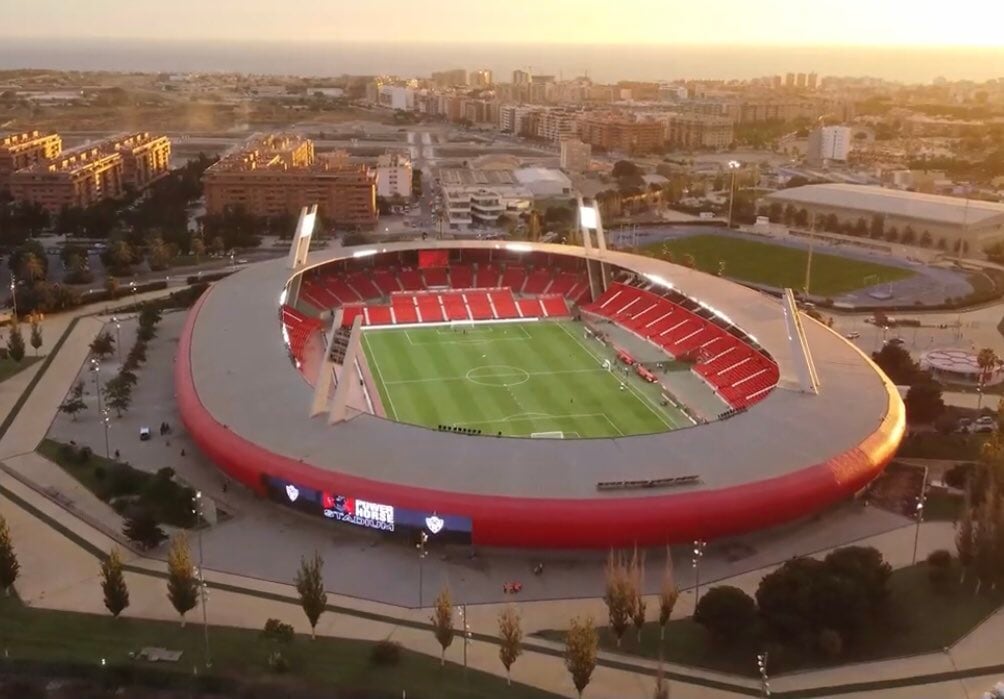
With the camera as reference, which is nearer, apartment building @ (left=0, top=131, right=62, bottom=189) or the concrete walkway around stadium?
the concrete walkway around stadium

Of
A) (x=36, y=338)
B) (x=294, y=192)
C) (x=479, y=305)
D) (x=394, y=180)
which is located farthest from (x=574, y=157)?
(x=36, y=338)

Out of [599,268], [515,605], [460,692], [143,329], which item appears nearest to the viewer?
[460,692]

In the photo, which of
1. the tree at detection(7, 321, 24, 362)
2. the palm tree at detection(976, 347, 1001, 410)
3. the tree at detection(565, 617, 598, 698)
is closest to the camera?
the tree at detection(565, 617, 598, 698)

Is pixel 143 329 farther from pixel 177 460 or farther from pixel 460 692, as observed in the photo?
pixel 460 692

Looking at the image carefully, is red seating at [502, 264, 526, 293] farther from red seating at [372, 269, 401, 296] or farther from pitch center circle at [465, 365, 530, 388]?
pitch center circle at [465, 365, 530, 388]

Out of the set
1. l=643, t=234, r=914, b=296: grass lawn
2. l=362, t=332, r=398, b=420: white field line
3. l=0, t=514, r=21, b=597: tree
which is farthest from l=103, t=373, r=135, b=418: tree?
l=643, t=234, r=914, b=296: grass lawn

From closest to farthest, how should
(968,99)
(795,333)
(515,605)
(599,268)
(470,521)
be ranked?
(515,605)
(470,521)
(795,333)
(599,268)
(968,99)

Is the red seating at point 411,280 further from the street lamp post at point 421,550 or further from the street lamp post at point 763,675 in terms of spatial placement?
the street lamp post at point 763,675

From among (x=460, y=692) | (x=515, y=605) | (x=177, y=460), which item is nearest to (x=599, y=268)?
(x=177, y=460)

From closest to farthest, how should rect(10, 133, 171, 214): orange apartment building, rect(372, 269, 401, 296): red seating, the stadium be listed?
the stadium
rect(372, 269, 401, 296): red seating
rect(10, 133, 171, 214): orange apartment building
